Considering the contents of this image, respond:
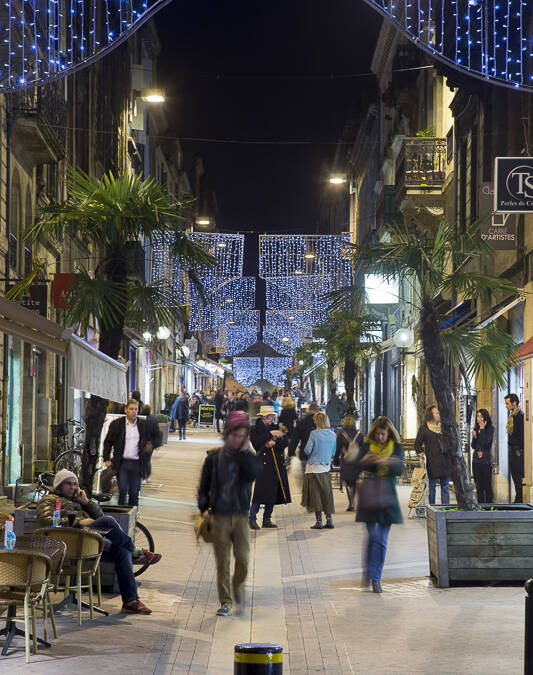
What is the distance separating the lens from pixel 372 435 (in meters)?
11.6

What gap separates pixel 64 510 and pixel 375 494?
3104 millimetres

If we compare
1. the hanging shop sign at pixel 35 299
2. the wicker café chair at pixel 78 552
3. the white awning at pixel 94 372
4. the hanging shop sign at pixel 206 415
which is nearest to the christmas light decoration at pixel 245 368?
the hanging shop sign at pixel 206 415

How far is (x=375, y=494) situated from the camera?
11.2 meters

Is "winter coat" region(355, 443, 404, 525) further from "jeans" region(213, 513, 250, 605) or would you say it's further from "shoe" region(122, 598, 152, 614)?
"shoe" region(122, 598, 152, 614)

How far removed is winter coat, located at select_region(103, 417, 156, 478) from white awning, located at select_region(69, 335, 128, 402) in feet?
10.1

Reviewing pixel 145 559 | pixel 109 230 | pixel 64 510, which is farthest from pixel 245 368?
pixel 64 510

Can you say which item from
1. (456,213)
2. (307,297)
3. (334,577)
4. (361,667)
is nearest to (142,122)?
(307,297)

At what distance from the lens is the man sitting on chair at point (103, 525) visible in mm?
9852

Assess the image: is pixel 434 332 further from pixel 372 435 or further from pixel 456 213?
pixel 456 213

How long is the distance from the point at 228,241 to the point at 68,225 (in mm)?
21148

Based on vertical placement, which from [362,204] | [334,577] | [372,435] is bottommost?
[334,577]

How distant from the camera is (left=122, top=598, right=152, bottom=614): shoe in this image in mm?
9789

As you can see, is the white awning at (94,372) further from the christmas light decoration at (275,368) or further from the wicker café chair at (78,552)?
the christmas light decoration at (275,368)

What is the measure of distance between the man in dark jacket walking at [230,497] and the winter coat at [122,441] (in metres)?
5.80
